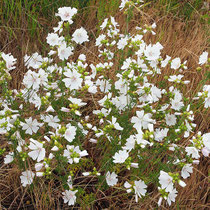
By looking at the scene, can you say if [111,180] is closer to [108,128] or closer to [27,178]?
[108,128]

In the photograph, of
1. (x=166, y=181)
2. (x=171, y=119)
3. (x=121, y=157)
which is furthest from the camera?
(x=171, y=119)

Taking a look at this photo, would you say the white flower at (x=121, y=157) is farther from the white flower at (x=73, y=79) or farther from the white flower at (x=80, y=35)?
the white flower at (x=80, y=35)

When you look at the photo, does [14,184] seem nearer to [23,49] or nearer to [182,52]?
[23,49]

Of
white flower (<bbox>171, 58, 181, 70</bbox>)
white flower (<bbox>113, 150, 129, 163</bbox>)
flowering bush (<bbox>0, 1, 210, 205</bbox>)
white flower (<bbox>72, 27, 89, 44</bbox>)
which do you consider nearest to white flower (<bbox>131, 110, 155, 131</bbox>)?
flowering bush (<bbox>0, 1, 210, 205</bbox>)

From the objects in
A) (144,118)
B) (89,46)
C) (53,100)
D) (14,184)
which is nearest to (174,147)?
(144,118)

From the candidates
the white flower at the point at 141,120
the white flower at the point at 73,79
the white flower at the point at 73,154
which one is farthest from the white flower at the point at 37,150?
the white flower at the point at 141,120

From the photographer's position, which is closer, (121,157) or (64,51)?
(121,157)

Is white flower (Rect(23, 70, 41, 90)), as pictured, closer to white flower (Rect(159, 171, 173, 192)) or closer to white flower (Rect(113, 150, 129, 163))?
white flower (Rect(113, 150, 129, 163))

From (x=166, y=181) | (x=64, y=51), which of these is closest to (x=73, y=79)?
(x=64, y=51)
